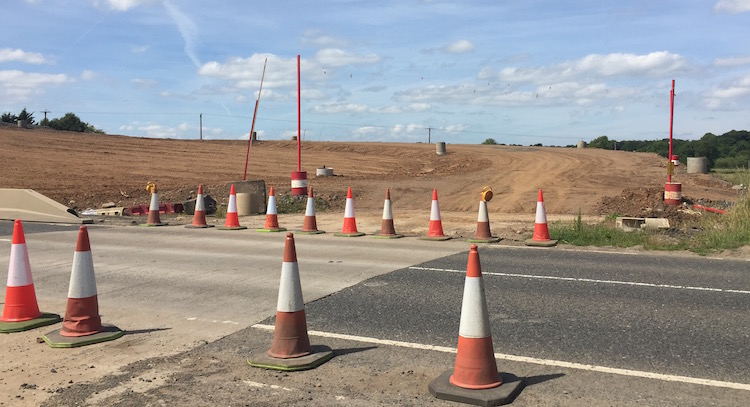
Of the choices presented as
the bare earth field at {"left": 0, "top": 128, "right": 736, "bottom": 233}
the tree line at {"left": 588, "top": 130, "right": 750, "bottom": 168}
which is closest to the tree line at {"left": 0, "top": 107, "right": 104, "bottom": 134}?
the bare earth field at {"left": 0, "top": 128, "right": 736, "bottom": 233}

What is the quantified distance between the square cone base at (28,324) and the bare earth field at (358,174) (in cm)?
923

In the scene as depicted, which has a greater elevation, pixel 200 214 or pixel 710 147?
pixel 710 147

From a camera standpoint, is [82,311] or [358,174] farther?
[358,174]

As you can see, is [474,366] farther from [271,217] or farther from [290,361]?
[271,217]

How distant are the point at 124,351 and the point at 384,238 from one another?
8120 mm

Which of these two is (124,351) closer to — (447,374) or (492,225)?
(447,374)

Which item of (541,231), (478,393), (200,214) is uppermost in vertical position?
(200,214)

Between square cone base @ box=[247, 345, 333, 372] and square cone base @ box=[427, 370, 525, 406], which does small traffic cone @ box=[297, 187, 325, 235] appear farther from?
square cone base @ box=[427, 370, 525, 406]

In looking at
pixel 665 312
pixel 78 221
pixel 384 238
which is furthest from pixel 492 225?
pixel 78 221

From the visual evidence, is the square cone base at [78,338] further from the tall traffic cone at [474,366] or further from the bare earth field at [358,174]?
the bare earth field at [358,174]

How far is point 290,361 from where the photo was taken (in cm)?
525

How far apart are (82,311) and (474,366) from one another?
3666mm

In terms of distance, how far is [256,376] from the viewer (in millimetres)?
5027

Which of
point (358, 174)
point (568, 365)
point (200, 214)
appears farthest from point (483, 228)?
point (358, 174)
